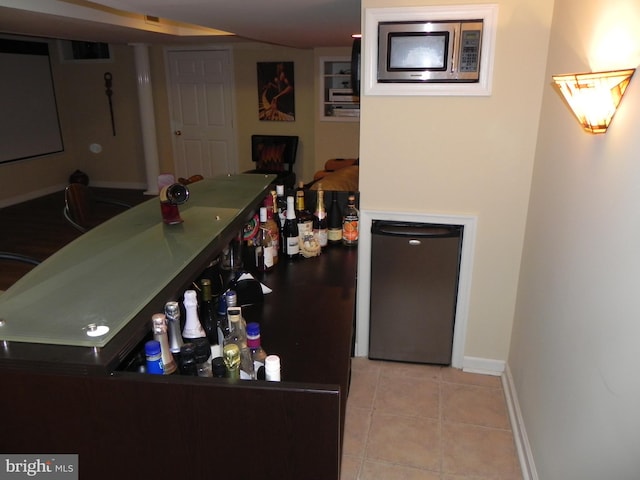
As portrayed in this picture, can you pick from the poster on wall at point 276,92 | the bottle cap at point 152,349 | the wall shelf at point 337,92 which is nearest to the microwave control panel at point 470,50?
the bottle cap at point 152,349

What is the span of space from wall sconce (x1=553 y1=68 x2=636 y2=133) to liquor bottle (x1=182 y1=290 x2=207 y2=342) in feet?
4.16

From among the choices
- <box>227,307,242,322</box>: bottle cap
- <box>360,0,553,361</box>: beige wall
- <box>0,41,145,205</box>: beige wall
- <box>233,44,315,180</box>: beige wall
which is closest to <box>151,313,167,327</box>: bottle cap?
<box>227,307,242,322</box>: bottle cap

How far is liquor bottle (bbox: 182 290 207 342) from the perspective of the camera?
54.4 inches

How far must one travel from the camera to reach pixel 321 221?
8.59ft

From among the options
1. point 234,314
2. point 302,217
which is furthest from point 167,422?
point 302,217

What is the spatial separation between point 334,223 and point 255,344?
4.55 ft

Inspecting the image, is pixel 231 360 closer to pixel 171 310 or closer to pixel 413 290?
pixel 171 310

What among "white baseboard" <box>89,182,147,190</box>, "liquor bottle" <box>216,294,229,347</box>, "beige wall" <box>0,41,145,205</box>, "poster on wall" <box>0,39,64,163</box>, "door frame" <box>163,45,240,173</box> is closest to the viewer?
"liquor bottle" <box>216,294,229,347</box>

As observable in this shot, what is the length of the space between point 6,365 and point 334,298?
1152 millimetres

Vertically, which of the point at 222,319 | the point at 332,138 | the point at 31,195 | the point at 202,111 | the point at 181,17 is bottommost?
the point at 31,195

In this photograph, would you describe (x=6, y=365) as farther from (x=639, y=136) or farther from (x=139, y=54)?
(x=139, y=54)

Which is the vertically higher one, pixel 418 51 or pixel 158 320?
pixel 418 51

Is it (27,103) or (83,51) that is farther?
(83,51)

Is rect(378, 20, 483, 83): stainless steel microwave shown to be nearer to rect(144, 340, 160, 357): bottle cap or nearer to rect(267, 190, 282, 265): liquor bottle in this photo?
rect(267, 190, 282, 265): liquor bottle
